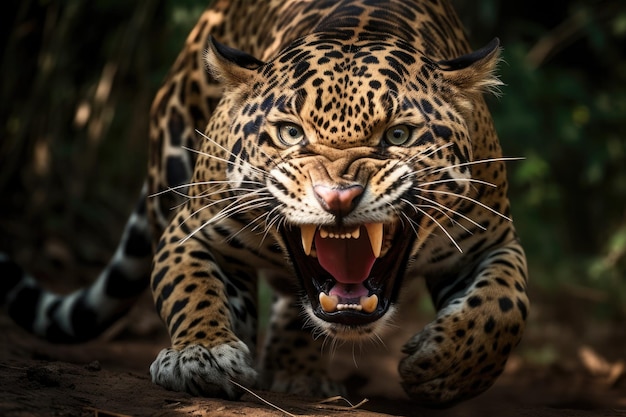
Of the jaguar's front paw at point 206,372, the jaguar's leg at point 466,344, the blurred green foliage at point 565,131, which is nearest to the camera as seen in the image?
the jaguar's front paw at point 206,372

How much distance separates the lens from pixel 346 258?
4195 millimetres

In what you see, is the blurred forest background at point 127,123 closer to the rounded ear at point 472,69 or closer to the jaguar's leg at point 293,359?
the jaguar's leg at point 293,359

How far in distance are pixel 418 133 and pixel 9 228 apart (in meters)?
5.22

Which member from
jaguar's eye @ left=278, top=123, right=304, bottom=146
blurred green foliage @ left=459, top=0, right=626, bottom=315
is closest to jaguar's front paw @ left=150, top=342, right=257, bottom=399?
jaguar's eye @ left=278, top=123, right=304, bottom=146

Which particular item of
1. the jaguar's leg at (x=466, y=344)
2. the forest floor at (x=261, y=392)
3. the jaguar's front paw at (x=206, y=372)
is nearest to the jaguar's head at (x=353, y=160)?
the jaguar's leg at (x=466, y=344)

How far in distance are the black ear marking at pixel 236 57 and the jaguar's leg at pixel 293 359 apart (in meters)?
1.68

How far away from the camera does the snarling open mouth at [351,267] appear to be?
4.17 m

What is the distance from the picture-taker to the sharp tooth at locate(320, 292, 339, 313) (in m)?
4.19

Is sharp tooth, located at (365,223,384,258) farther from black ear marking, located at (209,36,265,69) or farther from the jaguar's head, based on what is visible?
black ear marking, located at (209,36,265,69)

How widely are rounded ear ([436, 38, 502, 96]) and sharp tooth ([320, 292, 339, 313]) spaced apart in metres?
1.10

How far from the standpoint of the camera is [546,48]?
35.7 feet

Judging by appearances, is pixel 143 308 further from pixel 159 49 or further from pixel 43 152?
pixel 159 49

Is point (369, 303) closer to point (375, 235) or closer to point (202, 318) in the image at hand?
point (375, 235)

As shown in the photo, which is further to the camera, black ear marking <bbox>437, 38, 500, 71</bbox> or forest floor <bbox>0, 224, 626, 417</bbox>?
black ear marking <bbox>437, 38, 500, 71</bbox>
